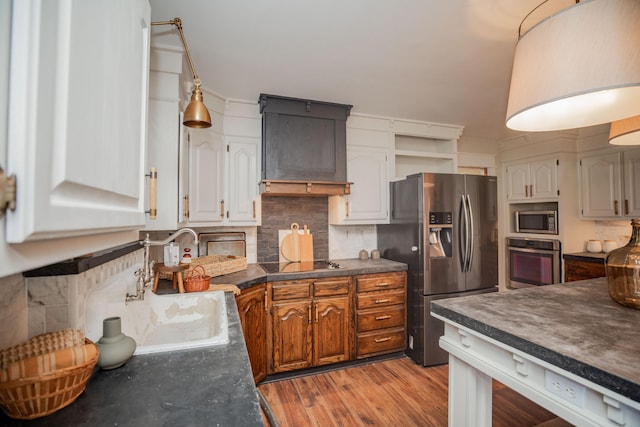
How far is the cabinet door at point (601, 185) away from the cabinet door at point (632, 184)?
0.21 feet

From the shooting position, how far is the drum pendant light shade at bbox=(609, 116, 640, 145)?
1.30 metres

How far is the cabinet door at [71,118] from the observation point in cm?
32

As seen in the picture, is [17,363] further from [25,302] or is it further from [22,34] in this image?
[22,34]

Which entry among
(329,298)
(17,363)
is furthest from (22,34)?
(329,298)

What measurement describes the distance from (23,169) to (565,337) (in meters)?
1.47

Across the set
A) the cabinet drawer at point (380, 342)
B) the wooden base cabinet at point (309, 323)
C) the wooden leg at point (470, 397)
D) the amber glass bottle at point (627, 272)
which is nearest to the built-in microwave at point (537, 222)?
the cabinet drawer at point (380, 342)

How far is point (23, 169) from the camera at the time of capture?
0.33 metres

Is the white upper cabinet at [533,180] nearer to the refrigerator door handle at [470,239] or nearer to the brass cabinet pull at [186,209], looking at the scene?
the refrigerator door handle at [470,239]

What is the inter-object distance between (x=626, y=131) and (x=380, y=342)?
88.8 inches

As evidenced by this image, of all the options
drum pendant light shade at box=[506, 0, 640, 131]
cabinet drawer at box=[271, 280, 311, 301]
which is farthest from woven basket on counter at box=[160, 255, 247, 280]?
drum pendant light shade at box=[506, 0, 640, 131]

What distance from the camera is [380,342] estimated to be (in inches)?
107

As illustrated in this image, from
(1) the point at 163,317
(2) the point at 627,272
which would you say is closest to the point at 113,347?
(1) the point at 163,317

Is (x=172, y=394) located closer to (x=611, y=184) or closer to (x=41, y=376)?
(x=41, y=376)

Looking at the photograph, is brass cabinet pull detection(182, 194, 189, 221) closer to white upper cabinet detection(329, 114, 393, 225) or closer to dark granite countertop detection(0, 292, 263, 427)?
dark granite countertop detection(0, 292, 263, 427)
